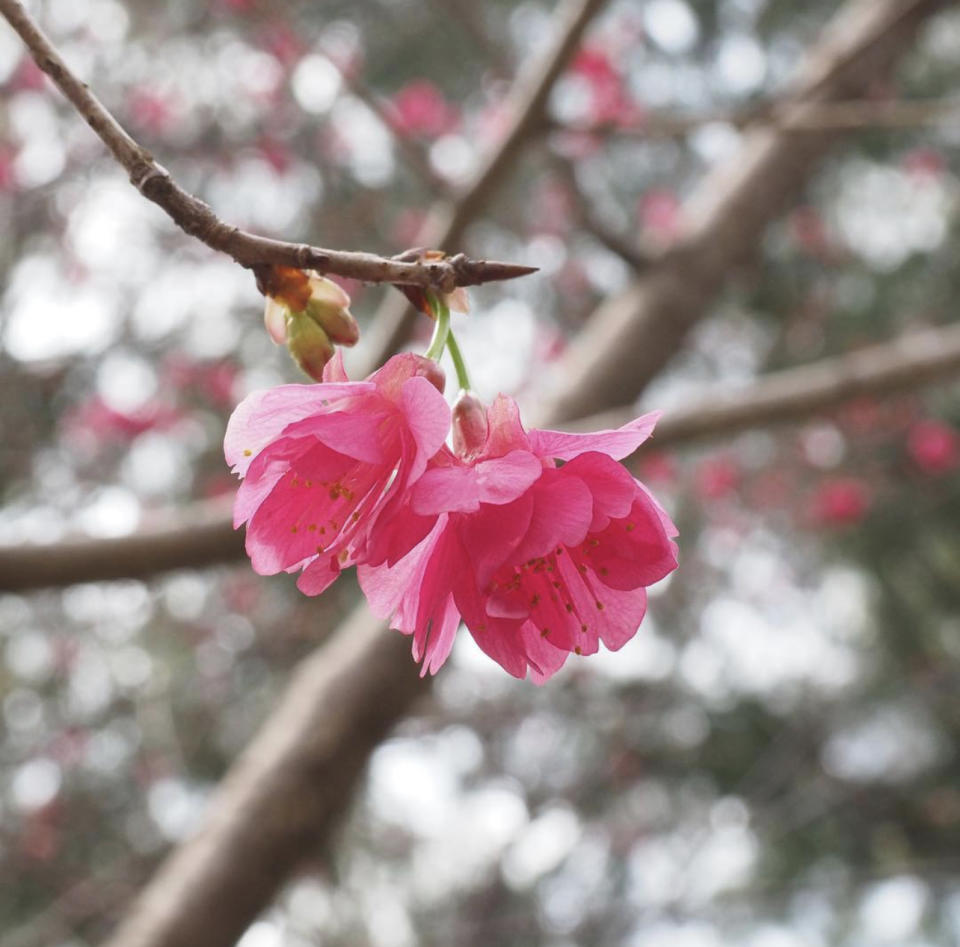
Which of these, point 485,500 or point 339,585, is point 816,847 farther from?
point 485,500

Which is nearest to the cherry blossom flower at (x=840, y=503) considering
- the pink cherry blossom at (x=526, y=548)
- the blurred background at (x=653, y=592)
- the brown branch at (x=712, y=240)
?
the blurred background at (x=653, y=592)

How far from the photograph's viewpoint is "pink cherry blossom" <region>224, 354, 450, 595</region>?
60 cm

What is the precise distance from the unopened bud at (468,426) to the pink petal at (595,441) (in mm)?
43

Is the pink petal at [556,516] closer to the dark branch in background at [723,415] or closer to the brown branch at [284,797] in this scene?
the dark branch in background at [723,415]

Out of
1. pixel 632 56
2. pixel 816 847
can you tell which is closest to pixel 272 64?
pixel 632 56

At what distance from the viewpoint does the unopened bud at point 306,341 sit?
0.65 meters

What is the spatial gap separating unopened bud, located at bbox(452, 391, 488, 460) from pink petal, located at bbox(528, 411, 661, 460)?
43 millimetres

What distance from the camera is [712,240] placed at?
7.68ft

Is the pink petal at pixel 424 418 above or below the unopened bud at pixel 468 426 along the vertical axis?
above

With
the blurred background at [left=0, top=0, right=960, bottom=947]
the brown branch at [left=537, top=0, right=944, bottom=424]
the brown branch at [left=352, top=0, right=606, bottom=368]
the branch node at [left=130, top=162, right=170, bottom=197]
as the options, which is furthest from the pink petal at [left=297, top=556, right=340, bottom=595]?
the blurred background at [left=0, top=0, right=960, bottom=947]

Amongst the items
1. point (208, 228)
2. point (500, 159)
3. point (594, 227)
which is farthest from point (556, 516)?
point (594, 227)

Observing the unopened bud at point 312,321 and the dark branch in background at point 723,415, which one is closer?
the unopened bud at point 312,321

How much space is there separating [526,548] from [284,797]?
1266mm

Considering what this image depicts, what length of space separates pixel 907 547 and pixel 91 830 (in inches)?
136
